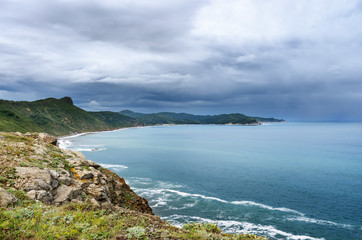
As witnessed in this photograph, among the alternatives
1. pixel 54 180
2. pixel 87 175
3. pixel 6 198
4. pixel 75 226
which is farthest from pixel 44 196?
pixel 87 175

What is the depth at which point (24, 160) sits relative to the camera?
16438 millimetres

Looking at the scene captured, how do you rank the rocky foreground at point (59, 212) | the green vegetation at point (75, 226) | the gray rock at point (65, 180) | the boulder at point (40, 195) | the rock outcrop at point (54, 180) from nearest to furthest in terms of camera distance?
the green vegetation at point (75, 226) → the rocky foreground at point (59, 212) → the boulder at point (40, 195) → the rock outcrop at point (54, 180) → the gray rock at point (65, 180)

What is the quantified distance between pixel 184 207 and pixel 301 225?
781 inches

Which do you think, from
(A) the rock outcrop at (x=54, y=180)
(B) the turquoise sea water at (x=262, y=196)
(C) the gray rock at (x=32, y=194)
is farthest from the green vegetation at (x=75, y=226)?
(B) the turquoise sea water at (x=262, y=196)

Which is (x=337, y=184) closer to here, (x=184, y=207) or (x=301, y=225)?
(x=301, y=225)

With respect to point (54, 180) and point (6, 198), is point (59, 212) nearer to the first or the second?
point (6, 198)

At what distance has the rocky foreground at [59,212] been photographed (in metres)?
9.02

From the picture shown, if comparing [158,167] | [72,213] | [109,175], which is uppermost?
[72,213]

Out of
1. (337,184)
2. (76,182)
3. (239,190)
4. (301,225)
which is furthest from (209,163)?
(76,182)

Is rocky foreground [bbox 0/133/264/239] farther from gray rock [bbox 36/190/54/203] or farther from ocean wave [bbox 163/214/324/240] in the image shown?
ocean wave [bbox 163/214/324/240]

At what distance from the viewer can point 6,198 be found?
10.7 m

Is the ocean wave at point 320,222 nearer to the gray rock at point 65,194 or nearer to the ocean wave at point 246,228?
the ocean wave at point 246,228

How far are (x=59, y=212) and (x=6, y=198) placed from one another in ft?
9.60

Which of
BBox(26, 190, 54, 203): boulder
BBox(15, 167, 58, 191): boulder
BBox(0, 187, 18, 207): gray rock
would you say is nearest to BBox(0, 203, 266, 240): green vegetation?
BBox(0, 187, 18, 207): gray rock
